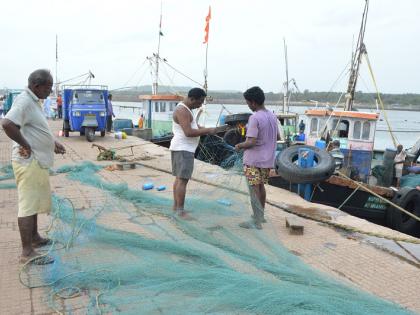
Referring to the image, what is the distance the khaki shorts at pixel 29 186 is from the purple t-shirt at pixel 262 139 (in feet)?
7.17

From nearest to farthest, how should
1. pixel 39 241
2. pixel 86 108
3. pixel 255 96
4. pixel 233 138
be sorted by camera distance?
pixel 39 241 → pixel 255 96 → pixel 233 138 → pixel 86 108

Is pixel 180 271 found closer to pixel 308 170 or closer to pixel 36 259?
pixel 36 259

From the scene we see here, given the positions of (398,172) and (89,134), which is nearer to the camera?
(398,172)

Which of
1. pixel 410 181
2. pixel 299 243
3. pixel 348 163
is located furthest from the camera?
pixel 348 163

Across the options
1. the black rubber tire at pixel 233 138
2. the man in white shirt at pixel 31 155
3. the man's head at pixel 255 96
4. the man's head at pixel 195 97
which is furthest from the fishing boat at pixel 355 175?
the man in white shirt at pixel 31 155

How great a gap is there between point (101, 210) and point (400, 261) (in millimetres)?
3345

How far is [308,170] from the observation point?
6957 mm

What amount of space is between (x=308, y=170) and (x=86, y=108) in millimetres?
8731

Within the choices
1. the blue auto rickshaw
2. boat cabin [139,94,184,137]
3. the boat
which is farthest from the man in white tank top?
boat cabin [139,94,184,137]

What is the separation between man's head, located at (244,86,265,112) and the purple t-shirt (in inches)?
3.8

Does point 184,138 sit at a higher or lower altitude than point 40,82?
lower

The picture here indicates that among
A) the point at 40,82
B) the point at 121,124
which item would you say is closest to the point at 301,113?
the point at 121,124

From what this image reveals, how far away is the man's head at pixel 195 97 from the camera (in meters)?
4.62

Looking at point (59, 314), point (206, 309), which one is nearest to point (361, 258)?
point (206, 309)
